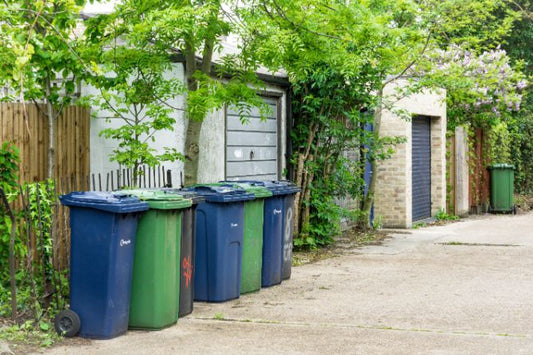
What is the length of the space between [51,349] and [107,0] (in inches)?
172

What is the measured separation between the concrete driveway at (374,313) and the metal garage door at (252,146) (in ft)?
6.62

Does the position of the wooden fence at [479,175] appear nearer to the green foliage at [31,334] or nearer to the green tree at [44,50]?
the green tree at [44,50]

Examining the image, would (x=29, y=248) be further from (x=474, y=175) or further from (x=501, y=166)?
(x=501, y=166)

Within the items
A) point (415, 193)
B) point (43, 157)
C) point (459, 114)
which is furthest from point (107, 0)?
point (459, 114)

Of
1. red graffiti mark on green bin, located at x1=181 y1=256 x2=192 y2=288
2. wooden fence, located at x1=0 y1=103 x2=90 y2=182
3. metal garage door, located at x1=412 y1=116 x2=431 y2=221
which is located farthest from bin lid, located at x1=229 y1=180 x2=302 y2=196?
metal garage door, located at x1=412 y1=116 x2=431 y2=221

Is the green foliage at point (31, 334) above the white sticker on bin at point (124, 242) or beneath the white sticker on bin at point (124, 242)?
beneath

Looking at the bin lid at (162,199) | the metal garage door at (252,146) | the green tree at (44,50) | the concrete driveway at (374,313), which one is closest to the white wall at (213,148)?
the metal garage door at (252,146)

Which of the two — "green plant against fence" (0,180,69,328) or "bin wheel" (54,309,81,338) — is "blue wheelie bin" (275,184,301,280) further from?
"bin wheel" (54,309,81,338)

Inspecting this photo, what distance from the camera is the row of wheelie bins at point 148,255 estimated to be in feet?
24.5

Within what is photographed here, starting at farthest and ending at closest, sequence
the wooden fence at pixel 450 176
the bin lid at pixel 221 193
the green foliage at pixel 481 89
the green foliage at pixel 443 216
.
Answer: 1. the wooden fence at pixel 450 176
2. the green foliage at pixel 443 216
3. the green foliage at pixel 481 89
4. the bin lid at pixel 221 193

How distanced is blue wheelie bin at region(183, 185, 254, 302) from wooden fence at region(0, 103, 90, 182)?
5.66 feet

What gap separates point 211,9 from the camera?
32.6 feet

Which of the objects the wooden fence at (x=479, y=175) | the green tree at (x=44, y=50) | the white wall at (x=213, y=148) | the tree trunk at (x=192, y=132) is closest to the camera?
the green tree at (x=44, y=50)

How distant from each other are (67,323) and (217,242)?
6.73 ft
